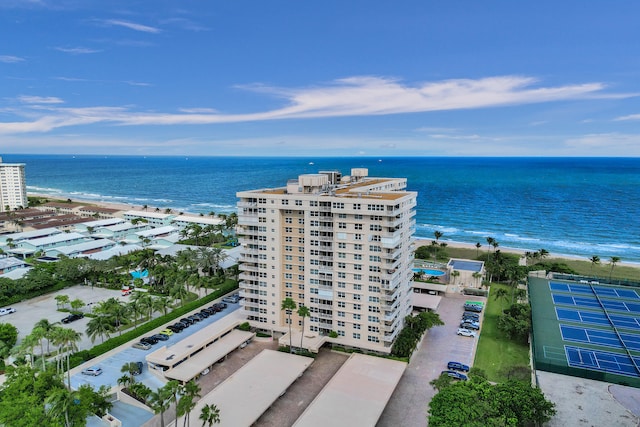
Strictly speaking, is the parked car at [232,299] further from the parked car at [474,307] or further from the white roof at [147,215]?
the white roof at [147,215]

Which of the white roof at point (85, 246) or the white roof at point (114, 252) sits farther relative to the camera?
the white roof at point (85, 246)

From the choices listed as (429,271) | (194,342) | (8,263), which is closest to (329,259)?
(194,342)

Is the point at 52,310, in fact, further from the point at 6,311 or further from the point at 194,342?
the point at 194,342

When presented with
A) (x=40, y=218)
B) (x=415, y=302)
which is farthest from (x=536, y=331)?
(x=40, y=218)

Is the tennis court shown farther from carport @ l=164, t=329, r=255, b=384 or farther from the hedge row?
the hedge row

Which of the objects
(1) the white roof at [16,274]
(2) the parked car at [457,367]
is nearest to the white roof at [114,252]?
(1) the white roof at [16,274]

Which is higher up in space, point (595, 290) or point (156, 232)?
point (156, 232)

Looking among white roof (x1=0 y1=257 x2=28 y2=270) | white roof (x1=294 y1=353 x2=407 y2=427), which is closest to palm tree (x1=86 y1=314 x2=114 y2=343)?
white roof (x1=294 y1=353 x2=407 y2=427)
